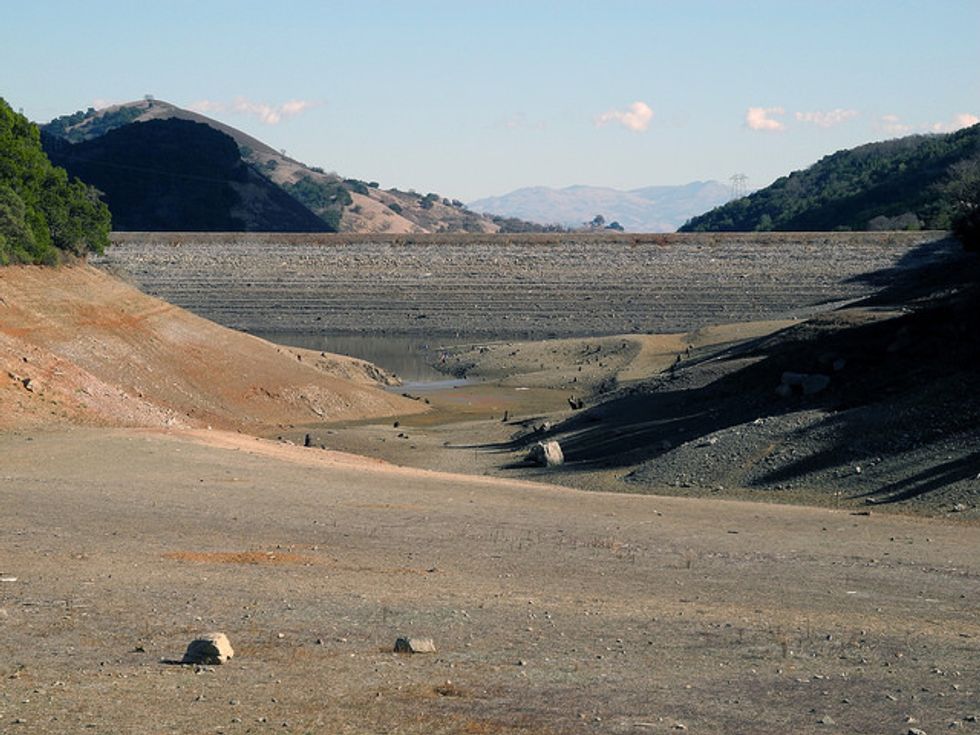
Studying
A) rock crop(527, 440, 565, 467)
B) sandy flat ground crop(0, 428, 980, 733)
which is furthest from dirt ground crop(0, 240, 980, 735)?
rock crop(527, 440, 565, 467)

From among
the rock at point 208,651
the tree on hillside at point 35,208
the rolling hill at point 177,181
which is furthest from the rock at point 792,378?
the rolling hill at point 177,181

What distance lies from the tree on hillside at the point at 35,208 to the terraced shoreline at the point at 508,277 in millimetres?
30530

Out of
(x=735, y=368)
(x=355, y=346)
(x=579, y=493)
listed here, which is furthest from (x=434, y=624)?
(x=355, y=346)

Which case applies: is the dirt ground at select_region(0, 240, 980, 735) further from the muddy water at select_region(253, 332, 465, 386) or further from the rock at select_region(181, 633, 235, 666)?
the muddy water at select_region(253, 332, 465, 386)

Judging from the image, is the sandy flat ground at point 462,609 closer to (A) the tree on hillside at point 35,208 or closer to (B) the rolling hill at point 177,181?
(A) the tree on hillside at point 35,208

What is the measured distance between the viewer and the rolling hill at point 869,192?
110 m

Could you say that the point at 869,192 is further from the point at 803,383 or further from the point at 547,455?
the point at 547,455

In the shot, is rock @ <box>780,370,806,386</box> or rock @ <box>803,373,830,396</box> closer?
rock @ <box>803,373,830,396</box>

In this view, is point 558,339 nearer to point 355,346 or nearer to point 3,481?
point 355,346

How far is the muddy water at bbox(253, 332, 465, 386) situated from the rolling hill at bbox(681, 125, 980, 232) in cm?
3639

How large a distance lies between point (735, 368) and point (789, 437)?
10429 mm

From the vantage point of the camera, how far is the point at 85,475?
21.5 m

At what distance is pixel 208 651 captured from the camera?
10.7 metres

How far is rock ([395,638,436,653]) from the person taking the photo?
37.2 ft
